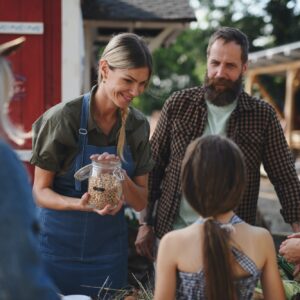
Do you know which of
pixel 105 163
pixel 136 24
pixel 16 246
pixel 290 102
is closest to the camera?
pixel 16 246

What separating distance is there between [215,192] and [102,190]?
647mm

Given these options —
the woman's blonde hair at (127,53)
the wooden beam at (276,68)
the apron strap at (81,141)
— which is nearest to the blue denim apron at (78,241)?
the apron strap at (81,141)

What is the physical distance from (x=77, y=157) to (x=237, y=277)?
0.99m

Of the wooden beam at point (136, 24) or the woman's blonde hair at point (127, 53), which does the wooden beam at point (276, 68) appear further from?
the woman's blonde hair at point (127, 53)

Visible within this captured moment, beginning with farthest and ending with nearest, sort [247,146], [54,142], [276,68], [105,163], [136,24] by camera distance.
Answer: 1. [276,68]
2. [136,24]
3. [247,146]
4. [54,142]
5. [105,163]

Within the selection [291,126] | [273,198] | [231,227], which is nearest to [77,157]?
[231,227]

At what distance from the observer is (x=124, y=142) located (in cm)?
248

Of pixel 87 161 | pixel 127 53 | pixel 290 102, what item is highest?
pixel 290 102

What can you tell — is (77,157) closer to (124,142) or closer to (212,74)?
(124,142)

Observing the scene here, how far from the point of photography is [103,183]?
2154 mm

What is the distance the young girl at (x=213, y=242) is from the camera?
1.64 metres

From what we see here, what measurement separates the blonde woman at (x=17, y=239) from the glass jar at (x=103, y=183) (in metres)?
0.98

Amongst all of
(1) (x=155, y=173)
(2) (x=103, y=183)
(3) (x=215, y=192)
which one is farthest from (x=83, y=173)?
(1) (x=155, y=173)

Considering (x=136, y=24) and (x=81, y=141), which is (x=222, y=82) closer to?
(x=81, y=141)
